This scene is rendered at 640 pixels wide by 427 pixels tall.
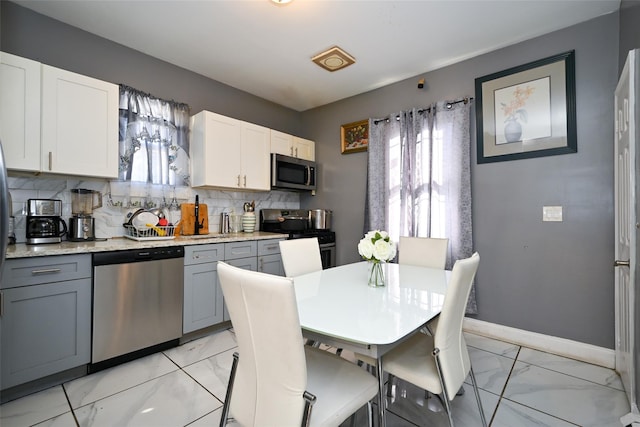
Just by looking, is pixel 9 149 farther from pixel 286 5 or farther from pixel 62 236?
pixel 286 5

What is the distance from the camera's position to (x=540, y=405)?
1.71 meters

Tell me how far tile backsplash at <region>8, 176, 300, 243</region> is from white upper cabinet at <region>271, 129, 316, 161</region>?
730 mm

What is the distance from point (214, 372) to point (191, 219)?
1.62 meters

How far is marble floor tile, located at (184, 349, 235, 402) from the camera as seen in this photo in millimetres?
1871

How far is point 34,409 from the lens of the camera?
1.66 metres

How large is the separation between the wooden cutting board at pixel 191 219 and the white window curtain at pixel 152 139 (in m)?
0.27

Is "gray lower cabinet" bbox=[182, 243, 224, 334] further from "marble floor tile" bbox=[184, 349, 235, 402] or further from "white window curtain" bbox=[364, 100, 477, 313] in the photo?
"white window curtain" bbox=[364, 100, 477, 313]

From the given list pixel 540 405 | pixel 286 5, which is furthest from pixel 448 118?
pixel 540 405

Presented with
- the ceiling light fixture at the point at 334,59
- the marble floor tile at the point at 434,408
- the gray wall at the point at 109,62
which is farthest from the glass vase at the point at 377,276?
the gray wall at the point at 109,62

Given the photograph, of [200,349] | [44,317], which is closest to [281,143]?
[200,349]

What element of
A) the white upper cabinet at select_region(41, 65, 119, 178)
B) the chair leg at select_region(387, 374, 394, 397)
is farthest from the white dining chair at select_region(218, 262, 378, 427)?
the white upper cabinet at select_region(41, 65, 119, 178)

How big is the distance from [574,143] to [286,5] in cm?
253

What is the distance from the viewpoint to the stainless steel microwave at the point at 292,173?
3547 millimetres

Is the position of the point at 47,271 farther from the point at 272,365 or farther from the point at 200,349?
the point at 272,365
